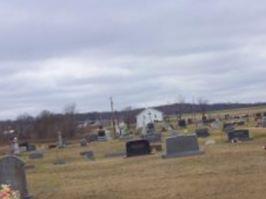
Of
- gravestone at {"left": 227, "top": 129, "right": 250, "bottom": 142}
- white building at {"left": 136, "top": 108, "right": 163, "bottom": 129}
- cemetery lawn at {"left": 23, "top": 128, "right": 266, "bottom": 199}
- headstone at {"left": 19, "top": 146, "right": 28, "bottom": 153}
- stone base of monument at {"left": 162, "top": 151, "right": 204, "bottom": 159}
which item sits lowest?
cemetery lawn at {"left": 23, "top": 128, "right": 266, "bottom": 199}

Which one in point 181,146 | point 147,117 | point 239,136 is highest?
point 147,117

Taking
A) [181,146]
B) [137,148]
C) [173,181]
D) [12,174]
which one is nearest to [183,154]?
[181,146]

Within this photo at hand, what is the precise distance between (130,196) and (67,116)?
86.0 metres

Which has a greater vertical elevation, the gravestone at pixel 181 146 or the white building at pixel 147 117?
the white building at pixel 147 117

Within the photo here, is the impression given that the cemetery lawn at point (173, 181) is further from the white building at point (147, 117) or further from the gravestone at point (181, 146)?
the white building at point (147, 117)

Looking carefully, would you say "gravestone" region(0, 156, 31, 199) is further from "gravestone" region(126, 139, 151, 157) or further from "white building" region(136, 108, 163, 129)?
"white building" region(136, 108, 163, 129)

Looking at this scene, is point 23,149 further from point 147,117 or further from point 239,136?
point 147,117

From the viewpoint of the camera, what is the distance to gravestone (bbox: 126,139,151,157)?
111 feet

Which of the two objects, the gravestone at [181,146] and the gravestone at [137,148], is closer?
the gravestone at [181,146]

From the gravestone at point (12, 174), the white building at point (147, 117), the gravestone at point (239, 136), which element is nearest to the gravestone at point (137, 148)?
the gravestone at point (239, 136)

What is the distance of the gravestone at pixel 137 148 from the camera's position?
33.7 meters

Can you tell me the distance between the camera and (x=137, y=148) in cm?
3388

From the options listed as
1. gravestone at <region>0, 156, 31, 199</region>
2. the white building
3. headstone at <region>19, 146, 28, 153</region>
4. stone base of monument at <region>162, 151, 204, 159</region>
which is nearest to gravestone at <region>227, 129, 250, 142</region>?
stone base of monument at <region>162, 151, 204, 159</region>

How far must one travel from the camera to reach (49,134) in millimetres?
96812
